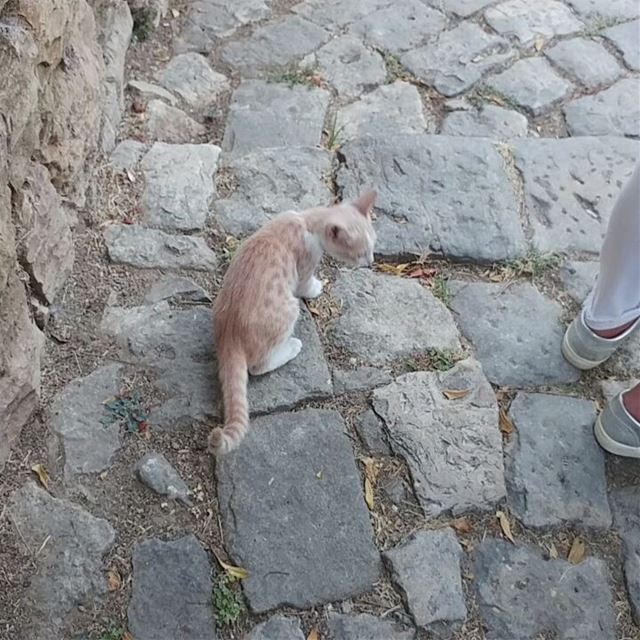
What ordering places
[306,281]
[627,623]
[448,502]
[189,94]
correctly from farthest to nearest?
[189,94] < [306,281] < [448,502] < [627,623]

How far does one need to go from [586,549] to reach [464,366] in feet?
2.06

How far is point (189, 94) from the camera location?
11.5 ft

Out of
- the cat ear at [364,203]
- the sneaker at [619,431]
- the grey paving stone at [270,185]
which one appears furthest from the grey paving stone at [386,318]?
the sneaker at [619,431]

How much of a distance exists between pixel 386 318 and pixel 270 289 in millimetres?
454

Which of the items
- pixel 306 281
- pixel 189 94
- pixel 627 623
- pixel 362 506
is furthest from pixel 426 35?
pixel 627 623

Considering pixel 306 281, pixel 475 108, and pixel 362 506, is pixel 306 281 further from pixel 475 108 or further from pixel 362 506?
pixel 475 108

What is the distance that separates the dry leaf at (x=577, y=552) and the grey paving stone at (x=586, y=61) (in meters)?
2.12

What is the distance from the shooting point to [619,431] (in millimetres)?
2383

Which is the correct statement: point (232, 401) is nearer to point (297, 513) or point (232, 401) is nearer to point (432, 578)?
point (297, 513)

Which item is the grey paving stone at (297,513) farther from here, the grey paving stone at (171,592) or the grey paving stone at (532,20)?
the grey paving stone at (532,20)

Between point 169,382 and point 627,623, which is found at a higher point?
point 169,382

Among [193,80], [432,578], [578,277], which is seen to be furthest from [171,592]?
[193,80]

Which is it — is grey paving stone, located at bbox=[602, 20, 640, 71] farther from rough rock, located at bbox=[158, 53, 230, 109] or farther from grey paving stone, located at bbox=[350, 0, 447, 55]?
rough rock, located at bbox=[158, 53, 230, 109]

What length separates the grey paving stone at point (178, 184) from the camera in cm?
291
